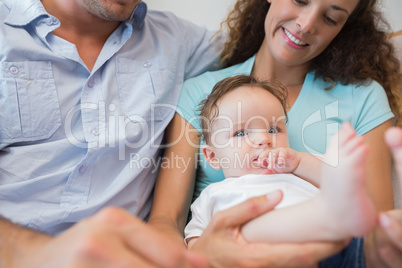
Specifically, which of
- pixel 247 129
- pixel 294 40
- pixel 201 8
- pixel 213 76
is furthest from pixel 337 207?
pixel 201 8

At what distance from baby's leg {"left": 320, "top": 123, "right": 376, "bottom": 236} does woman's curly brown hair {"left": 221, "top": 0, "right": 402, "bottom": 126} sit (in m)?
0.83

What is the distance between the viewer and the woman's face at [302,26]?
1.42 meters

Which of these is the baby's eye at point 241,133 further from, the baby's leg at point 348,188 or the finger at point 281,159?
the baby's leg at point 348,188

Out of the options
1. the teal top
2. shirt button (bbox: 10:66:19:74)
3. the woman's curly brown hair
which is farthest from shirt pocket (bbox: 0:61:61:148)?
the woman's curly brown hair

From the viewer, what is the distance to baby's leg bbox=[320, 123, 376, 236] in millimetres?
785

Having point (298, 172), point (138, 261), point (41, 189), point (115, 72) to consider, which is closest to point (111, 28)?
point (115, 72)

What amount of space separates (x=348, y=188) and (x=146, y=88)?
95 centimetres

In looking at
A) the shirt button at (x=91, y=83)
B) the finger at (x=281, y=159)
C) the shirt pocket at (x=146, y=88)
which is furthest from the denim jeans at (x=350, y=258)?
the shirt button at (x=91, y=83)

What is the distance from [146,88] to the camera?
1521 millimetres

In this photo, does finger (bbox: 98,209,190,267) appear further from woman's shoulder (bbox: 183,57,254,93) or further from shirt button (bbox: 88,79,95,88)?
woman's shoulder (bbox: 183,57,254,93)

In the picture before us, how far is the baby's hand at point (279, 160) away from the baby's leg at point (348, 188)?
315mm

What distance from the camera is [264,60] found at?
1685 millimetres

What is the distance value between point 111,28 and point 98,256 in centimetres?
114

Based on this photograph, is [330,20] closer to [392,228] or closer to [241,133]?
[241,133]
